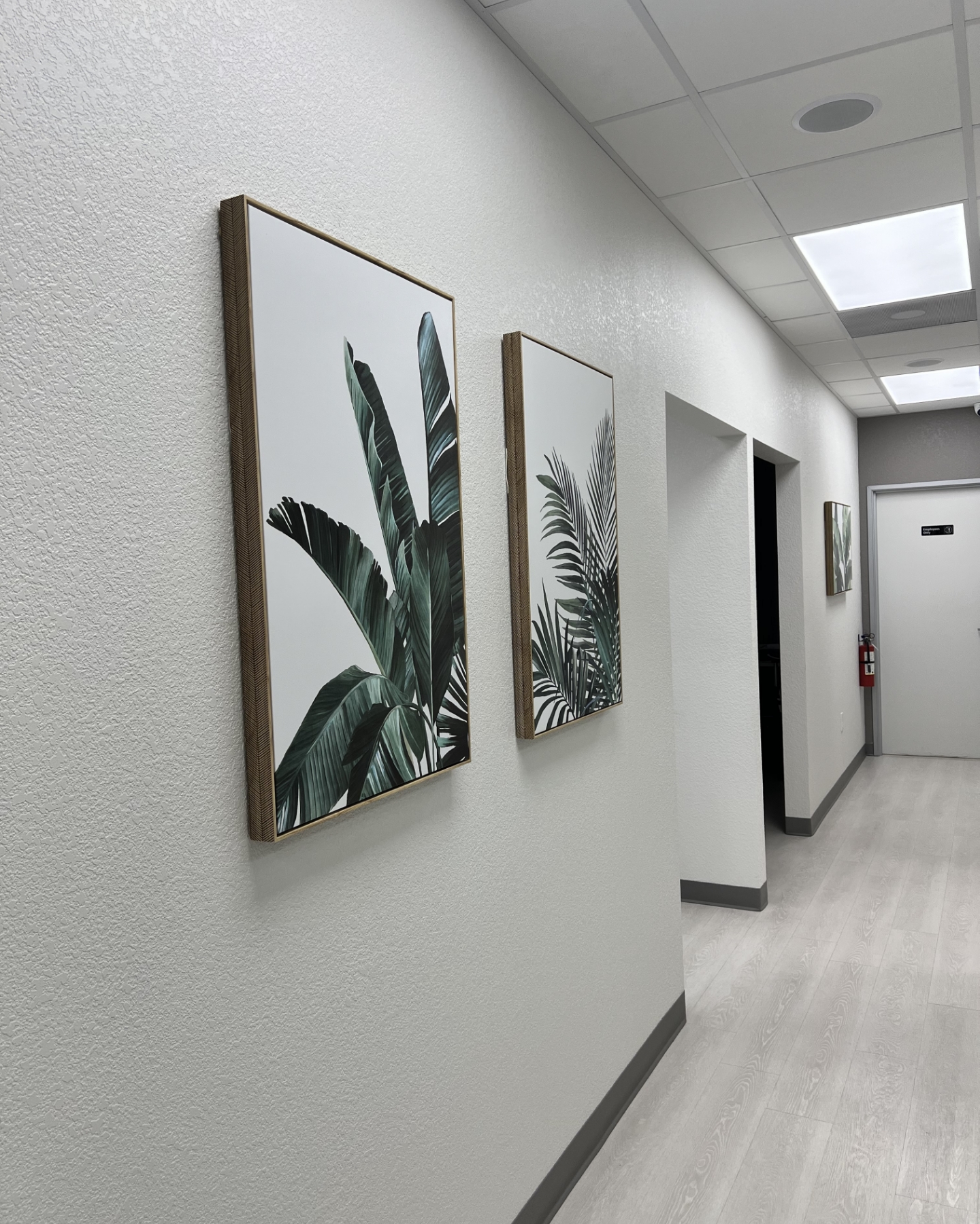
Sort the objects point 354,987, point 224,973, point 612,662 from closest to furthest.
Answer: point 224,973 → point 354,987 → point 612,662

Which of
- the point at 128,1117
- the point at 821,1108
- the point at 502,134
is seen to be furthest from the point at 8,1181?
the point at 821,1108

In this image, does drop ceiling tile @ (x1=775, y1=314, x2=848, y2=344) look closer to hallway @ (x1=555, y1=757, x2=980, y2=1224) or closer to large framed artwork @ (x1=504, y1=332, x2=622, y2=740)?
large framed artwork @ (x1=504, y1=332, x2=622, y2=740)

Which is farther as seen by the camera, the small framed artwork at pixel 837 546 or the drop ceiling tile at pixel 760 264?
the small framed artwork at pixel 837 546

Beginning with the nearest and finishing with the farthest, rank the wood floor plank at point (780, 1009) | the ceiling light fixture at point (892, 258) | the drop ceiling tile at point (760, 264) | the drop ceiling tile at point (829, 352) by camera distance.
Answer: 1. the wood floor plank at point (780, 1009)
2. the ceiling light fixture at point (892, 258)
3. the drop ceiling tile at point (760, 264)
4. the drop ceiling tile at point (829, 352)

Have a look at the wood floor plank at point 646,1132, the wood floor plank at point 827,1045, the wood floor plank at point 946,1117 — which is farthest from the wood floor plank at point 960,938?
the wood floor plank at point 646,1132

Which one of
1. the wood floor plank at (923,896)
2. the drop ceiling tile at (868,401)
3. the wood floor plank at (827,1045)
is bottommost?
the wood floor plank at (827,1045)

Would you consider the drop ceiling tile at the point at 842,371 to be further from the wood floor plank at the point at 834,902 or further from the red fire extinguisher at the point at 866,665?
the wood floor plank at the point at 834,902

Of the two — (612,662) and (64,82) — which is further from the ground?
(64,82)

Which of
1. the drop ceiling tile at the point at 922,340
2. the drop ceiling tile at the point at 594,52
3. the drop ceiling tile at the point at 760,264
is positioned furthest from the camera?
the drop ceiling tile at the point at 922,340

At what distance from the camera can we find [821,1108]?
2.42 metres

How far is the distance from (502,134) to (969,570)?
5.82 m

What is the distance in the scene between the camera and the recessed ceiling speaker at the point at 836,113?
2.24m

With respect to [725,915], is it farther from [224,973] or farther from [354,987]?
[224,973]

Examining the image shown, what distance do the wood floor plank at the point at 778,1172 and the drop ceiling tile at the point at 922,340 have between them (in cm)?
342
